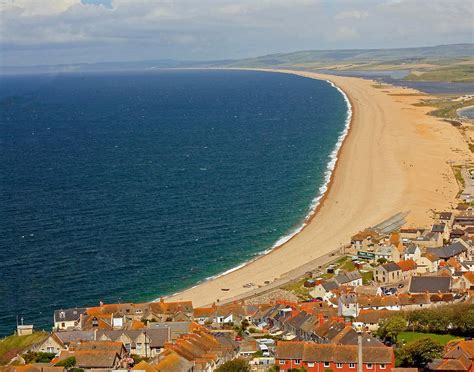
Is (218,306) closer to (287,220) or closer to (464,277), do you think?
(464,277)

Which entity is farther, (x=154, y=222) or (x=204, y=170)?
(x=204, y=170)

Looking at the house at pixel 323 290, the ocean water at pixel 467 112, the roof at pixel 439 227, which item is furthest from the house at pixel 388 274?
the ocean water at pixel 467 112

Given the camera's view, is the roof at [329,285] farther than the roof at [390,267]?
No

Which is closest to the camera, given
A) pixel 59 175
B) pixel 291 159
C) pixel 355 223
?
pixel 355 223

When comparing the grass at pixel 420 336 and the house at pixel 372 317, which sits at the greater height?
the grass at pixel 420 336

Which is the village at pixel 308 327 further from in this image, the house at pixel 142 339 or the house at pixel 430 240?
the house at pixel 430 240

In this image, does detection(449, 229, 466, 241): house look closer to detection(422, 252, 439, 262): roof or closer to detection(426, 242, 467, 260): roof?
detection(426, 242, 467, 260): roof

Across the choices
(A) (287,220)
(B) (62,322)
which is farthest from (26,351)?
(A) (287,220)
